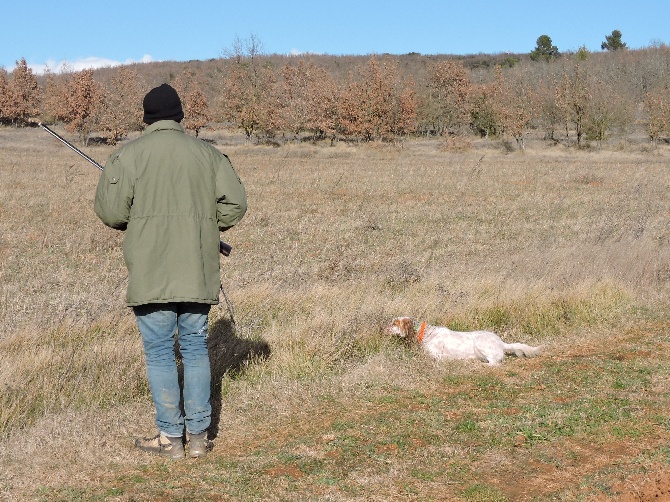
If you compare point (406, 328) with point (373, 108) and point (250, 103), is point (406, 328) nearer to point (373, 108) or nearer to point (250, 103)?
point (373, 108)

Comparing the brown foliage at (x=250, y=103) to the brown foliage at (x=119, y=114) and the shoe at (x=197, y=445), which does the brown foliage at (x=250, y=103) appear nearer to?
the brown foliage at (x=119, y=114)

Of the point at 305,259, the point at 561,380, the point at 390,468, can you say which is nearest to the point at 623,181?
the point at 305,259

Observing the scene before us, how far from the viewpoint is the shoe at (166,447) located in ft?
13.3

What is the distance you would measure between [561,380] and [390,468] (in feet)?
7.01

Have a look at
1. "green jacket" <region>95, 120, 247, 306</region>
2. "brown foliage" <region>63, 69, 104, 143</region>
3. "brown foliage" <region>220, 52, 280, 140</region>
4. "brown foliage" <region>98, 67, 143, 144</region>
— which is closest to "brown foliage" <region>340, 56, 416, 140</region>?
"brown foliage" <region>220, 52, 280, 140</region>

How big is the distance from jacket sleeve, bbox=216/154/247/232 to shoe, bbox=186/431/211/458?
1203mm

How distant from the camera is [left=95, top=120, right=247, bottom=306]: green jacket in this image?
3.80 meters

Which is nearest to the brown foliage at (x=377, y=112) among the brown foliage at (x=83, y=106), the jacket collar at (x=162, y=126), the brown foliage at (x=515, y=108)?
the brown foliage at (x=515, y=108)

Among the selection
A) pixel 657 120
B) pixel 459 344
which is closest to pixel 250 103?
pixel 657 120

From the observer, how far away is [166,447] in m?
4.05

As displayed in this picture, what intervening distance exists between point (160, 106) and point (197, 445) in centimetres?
192

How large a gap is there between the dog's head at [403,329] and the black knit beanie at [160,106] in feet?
10.5

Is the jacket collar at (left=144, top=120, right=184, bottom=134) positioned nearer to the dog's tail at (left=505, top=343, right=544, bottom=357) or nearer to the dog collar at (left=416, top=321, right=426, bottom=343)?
the dog collar at (left=416, top=321, right=426, bottom=343)

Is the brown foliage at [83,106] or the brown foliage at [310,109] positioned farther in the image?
the brown foliage at [310,109]
